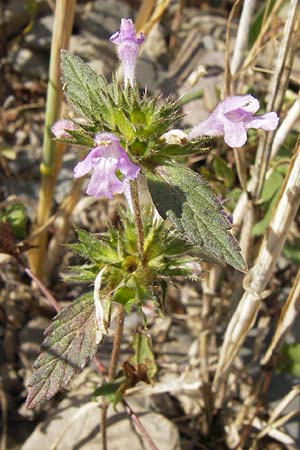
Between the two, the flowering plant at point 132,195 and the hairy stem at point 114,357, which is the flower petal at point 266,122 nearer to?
the flowering plant at point 132,195

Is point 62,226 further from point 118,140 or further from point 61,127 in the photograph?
point 118,140

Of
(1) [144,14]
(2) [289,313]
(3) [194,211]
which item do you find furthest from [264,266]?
(1) [144,14]

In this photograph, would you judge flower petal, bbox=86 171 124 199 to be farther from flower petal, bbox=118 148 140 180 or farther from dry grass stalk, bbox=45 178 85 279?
dry grass stalk, bbox=45 178 85 279

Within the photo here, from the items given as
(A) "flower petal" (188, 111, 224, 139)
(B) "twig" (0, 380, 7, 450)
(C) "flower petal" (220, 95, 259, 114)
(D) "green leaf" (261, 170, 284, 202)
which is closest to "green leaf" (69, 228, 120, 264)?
(A) "flower petal" (188, 111, 224, 139)

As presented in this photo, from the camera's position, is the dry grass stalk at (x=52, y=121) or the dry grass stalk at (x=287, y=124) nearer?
the dry grass stalk at (x=287, y=124)

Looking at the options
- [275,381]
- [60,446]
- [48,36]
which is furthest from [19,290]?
[48,36]

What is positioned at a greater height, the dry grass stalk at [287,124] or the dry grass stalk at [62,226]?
the dry grass stalk at [287,124]

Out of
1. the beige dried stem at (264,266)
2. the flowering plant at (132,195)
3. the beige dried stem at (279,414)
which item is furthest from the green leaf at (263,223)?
the beige dried stem at (279,414)
